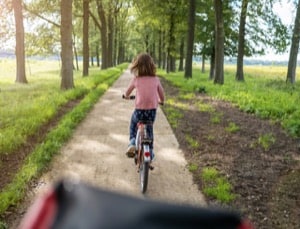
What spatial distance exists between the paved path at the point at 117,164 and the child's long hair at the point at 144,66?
1674mm

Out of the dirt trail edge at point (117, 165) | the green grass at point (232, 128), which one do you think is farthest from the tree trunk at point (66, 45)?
the green grass at point (232, 128)

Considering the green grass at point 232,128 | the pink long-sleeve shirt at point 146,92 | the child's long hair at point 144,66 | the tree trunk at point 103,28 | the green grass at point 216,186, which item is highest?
the tree trunk at point 103,28

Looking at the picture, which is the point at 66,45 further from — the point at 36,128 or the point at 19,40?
the point at 36,128

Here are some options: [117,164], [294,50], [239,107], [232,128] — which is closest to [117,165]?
[117,164]

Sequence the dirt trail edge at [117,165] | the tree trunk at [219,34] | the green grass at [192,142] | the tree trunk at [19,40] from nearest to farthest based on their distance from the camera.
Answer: the dirt trail edge at [117,165] → the green grass at [192,142] → the tree trunk at [219,34] → the tree trunk at [19,40]

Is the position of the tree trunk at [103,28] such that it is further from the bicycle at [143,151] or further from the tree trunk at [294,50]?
the bicycle at [143,151]

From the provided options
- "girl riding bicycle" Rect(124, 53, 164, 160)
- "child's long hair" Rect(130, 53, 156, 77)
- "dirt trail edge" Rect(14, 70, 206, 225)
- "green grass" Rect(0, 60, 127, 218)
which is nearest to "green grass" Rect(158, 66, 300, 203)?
"dirt trail edge" Rect(14, 70, 206, 225)

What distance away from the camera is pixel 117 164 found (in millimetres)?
7027

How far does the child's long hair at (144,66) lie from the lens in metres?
5.95

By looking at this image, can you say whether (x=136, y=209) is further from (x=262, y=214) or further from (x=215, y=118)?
(x=215, y=118)

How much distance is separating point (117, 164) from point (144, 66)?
6.48 feet

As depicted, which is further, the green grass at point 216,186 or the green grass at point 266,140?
the green grass at point 266,140

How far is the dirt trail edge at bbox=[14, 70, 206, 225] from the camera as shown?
5.77 meters

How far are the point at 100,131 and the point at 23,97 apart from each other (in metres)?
5.81
